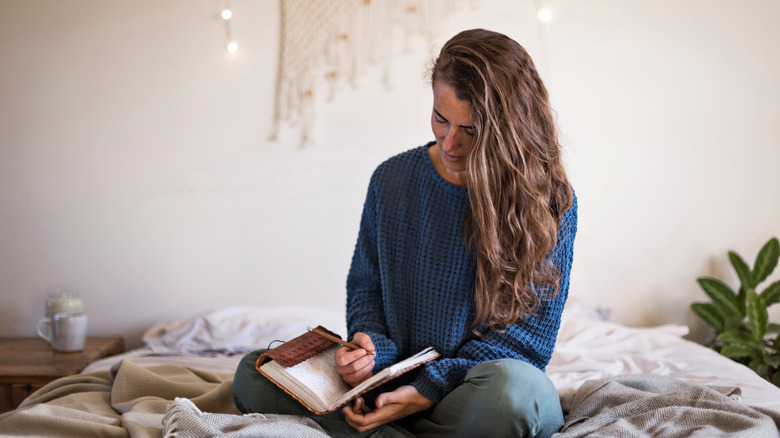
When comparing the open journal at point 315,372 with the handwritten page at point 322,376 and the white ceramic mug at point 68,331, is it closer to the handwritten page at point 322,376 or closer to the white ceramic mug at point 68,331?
the handwritten page at point 322,376

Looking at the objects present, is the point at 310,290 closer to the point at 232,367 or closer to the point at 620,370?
the point at 232,367

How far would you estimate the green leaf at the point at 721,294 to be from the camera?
8.34 feet

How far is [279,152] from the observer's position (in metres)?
2.56

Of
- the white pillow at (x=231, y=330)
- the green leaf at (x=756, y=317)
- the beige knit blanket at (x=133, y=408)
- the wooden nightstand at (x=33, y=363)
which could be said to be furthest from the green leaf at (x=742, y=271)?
the wooden nightstand at (x=33, y=363)

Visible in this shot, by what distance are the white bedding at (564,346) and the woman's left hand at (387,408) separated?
632 millimetres

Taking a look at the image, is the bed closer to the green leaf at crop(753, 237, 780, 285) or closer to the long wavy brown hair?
the long wavy brown hair

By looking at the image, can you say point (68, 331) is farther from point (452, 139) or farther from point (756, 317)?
point (756, 317)

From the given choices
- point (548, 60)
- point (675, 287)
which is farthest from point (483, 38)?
point (675, 287)

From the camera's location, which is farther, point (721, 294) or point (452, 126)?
point (721, 294)

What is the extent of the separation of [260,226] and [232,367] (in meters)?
0.70

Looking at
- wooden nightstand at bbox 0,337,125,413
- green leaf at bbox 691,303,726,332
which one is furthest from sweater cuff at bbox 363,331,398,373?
green leaf at bbox 691,303,726,332

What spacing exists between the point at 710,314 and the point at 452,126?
1787 mm

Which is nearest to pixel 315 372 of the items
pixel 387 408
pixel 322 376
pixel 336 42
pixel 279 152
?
pixel 322 376

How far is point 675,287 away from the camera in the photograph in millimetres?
2713
